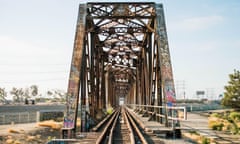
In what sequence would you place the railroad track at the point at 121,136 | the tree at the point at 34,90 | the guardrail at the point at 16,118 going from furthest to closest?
1. the tree at the point at 34,90
2. the guardrail at the point at 16,118
3. the railroad track at the point at 121,136

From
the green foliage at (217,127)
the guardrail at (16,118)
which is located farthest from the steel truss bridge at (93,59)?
the guardrail at (16,118)

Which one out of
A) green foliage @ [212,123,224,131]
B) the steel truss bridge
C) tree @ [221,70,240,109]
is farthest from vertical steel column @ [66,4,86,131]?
tree @ [221,70,240,109]

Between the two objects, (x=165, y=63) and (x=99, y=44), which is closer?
(x=165, y=63)

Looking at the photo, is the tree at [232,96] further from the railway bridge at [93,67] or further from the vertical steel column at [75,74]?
the vertical steel column at [75,74]

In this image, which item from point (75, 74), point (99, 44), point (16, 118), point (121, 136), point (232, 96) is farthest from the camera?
point (232, 96)

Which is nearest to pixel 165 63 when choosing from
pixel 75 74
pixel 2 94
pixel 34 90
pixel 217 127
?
pixel 75 74

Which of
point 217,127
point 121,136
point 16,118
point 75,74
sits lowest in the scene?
point 16,118

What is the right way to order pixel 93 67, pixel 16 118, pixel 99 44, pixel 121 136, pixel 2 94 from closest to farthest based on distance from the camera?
1. pixel 121 136
2. pixel 93 67
3. pixel 99 44
4. pixel 16 118
5. pixel 2 94

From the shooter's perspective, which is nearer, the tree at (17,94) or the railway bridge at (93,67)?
the railway bridge at (93,67)

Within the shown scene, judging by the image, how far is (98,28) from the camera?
19422mm

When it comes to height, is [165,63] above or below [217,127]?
above

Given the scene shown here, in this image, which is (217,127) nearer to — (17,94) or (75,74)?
(75,74)

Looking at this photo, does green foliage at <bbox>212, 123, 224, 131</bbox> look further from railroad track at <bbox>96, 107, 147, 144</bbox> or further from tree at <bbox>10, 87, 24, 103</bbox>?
A: tree at <bbox>10, 87, 24, 103</bbox>

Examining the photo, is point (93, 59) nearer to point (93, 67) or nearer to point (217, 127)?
point (93, 67)
